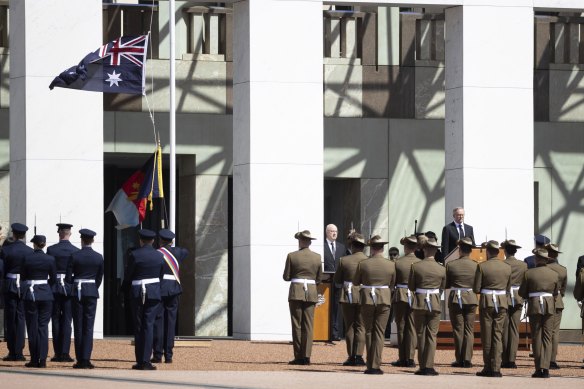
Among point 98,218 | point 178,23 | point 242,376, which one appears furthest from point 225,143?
point 242,376

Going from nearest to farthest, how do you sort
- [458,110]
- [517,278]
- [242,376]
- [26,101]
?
[242,376]
[517,278]
[26,101]
[458,110]

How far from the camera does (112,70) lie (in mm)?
26844

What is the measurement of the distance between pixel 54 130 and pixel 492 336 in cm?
923

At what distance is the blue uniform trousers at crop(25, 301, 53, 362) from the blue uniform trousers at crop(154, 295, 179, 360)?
1481 mm

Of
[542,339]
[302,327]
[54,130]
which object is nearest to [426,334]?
[542,339]

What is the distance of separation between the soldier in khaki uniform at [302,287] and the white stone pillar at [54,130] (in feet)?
17.4

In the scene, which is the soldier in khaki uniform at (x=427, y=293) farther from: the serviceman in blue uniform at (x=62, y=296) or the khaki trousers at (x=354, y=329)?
the serviceman in blue uniform at (x=62, y=296)

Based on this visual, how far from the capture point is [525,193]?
2919 centimetres

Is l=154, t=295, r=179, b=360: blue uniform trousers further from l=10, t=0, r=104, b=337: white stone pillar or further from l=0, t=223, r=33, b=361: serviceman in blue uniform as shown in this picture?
l=10, t=0, r=104, b=337: white stone pillar

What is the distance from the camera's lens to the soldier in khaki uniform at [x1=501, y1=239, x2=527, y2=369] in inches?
889

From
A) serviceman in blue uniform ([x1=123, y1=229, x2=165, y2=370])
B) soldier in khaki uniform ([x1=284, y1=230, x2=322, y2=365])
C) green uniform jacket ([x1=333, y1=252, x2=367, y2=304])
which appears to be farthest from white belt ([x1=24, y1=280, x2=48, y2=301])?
green uniform jacket ([x1=333, y1=252, x2=367, y2=304])

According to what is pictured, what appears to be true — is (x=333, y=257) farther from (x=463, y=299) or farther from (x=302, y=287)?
(x=463, y=299)

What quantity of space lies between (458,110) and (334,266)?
395cm

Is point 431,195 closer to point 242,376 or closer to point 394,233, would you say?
point 394,233
